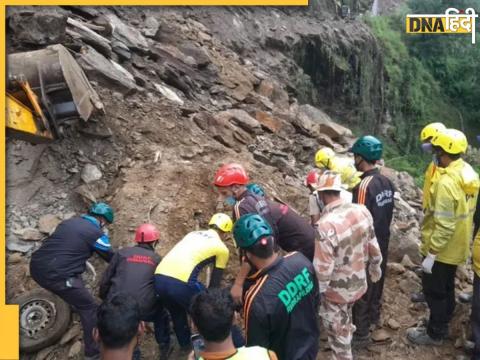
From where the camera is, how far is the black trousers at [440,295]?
3982 mm

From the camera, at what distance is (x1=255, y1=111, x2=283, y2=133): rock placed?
8766 mm

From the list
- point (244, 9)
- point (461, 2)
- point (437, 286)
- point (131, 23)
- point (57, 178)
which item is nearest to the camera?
point (437, 286)

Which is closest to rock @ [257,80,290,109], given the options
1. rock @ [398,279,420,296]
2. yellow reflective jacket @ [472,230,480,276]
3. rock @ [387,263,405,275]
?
rock @ [387,263,405,275]

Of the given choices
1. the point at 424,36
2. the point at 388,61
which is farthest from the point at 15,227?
the point at 424,36

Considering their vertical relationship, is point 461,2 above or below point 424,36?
above

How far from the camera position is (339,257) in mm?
3197

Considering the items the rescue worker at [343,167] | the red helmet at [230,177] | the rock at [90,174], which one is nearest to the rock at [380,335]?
the rescue worker at [343,167]

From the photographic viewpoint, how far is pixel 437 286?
13.1ft

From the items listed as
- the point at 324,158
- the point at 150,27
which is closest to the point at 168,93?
the point at 150,27

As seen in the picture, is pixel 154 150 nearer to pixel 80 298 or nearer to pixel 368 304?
pixel 80 298

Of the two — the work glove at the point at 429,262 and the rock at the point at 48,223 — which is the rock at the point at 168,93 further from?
the work glove at the point at 429,262

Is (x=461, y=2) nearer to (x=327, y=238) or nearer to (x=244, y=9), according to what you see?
(x=244, y=9)

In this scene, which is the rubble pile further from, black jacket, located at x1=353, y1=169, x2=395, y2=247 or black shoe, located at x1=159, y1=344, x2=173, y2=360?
black jacket, located at x1=353, y1=169, x2=395, y2=247

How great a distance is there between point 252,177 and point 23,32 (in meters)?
3.97
